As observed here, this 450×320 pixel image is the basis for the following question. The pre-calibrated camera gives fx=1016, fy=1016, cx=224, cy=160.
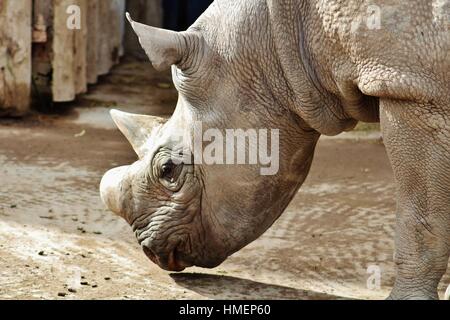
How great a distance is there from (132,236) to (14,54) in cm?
426

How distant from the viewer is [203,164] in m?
4.86

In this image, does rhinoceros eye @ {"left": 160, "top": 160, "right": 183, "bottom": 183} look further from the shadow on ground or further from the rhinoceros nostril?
the shadow on ground

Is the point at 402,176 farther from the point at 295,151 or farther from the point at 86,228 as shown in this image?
the point at 86,228

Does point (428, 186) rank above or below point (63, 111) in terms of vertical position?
above

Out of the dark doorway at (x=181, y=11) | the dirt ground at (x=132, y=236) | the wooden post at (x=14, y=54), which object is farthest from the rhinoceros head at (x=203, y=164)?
the dark doorway at (x=181, y=11)

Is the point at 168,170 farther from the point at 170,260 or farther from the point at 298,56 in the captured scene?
the point at 298,56

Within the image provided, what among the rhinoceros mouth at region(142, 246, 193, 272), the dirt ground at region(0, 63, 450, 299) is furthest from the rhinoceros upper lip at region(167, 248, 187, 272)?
the dirt ground at region(0, 63, 450, 299)

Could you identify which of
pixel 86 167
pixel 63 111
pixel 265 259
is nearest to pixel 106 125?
pixel 63 111

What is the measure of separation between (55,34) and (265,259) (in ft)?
16.6

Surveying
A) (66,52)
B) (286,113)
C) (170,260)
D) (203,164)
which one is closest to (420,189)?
(286,113)

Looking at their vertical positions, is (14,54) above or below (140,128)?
below

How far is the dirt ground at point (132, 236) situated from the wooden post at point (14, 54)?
0.36 metres

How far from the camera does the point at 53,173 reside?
25.9 feet

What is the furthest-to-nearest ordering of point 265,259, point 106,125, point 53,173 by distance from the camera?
point 106,125 → point 53,173 → point 265,259
